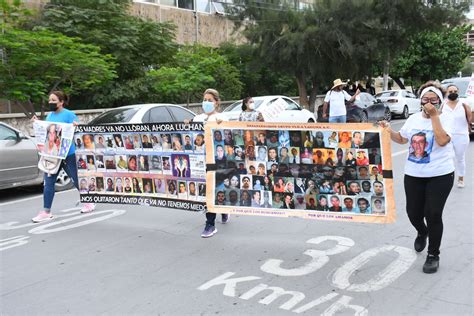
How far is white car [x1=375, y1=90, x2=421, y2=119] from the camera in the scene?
26.5 metres

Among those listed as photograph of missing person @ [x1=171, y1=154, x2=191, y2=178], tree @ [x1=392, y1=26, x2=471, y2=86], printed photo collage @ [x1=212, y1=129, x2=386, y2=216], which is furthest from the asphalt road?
tree @ [x1=392, y1=26, x2=471, y2=86]

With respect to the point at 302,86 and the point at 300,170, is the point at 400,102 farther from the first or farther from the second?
the point at 300,170

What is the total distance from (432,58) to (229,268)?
38.5 m

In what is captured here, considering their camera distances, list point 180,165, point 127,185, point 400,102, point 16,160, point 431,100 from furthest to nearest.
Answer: point 400,102
point 16,160
point 127,185
point 180,165
point 431,100

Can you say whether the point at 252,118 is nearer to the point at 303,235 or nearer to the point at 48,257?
the point at 303,235

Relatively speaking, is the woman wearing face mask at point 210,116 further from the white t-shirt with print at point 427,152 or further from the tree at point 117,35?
the tree at point 117,35

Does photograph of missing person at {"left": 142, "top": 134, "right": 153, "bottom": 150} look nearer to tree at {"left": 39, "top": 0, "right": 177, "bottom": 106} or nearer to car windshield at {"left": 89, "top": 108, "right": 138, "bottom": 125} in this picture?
car windshield at {"left": 89, "top": 108, "right": 138, "bottom": 125}

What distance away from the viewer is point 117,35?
19812 millimetres

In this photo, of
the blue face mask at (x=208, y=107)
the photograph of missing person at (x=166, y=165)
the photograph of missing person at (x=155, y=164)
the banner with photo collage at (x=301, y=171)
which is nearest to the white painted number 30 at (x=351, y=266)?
the banner with photo collage at (x=301, y=171)

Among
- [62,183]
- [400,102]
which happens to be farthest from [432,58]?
[62,183]

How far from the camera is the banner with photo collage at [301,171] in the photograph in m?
4.61

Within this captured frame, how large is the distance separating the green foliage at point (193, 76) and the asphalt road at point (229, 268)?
1406 cm

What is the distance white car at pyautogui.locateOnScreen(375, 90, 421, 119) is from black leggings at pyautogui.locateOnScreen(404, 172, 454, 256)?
23053mm

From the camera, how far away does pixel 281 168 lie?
5.05 meters
